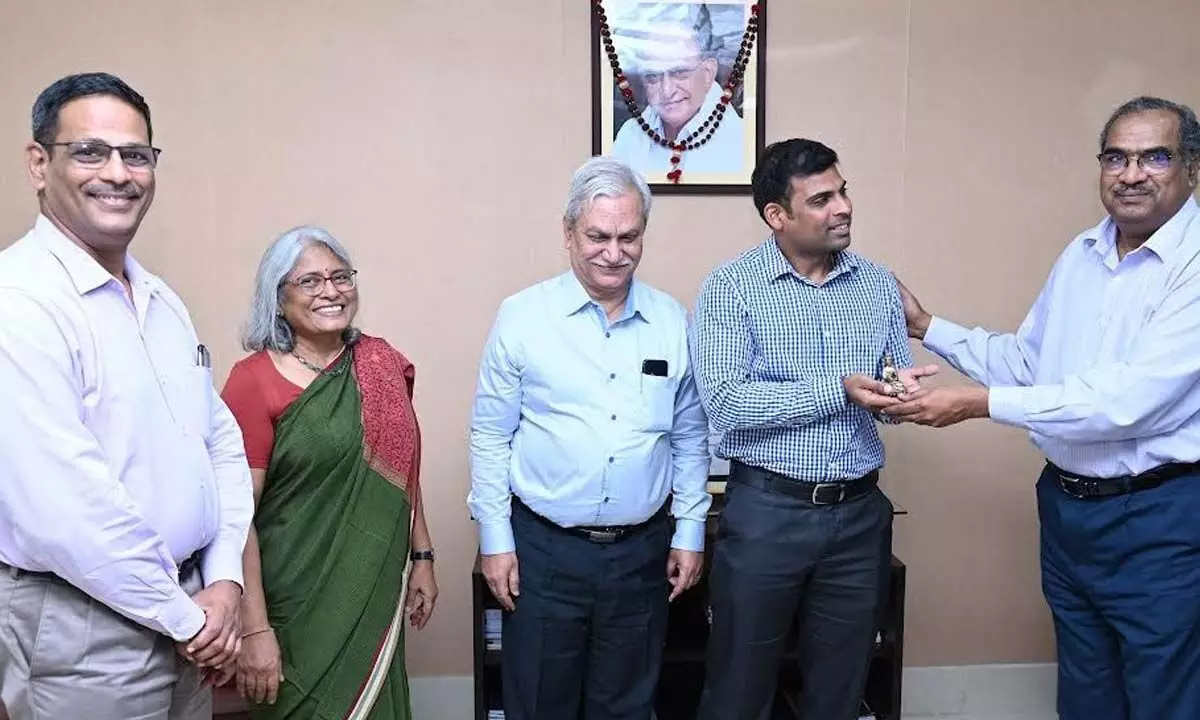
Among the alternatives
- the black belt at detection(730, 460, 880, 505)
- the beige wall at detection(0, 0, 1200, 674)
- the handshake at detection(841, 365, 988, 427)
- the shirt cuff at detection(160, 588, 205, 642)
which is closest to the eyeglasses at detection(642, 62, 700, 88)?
the beige wall at detection(0, 0, 1200, 674)

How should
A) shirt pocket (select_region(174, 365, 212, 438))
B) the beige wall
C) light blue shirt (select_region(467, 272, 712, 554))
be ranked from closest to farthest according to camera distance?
shirt pocket (select_region(174, 365, 212, 438)), light blue shirt (select_region(467, 272, 712, 554)), the beige wall

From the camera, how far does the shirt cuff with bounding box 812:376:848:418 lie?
194cm

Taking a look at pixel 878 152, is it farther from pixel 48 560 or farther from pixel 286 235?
pixel 48 560

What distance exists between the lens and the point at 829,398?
194cm

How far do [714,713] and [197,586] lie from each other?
45.2 inches

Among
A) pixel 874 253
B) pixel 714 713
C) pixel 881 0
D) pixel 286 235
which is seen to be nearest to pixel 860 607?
pixel 714 713

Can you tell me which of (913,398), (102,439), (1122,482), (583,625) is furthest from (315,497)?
(1122,482)

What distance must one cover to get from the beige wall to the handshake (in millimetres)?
947

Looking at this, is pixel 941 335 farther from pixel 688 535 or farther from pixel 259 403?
pixel 259 403

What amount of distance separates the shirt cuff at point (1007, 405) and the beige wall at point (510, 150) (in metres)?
0.97

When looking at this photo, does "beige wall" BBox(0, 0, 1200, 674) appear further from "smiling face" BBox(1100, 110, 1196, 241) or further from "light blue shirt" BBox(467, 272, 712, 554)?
"smiling face" BBox(1100, 110, 1196, 241)

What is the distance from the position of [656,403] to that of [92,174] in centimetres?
116

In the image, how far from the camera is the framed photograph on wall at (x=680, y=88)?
2.74 m

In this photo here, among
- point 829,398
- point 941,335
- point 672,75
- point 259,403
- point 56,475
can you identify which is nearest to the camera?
point 56,475
